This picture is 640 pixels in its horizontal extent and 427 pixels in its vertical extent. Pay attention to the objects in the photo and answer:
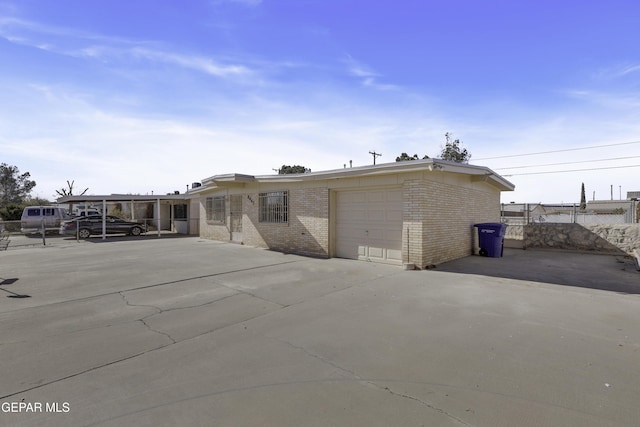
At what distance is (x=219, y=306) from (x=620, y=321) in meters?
6.31

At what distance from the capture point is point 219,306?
5.83 metres

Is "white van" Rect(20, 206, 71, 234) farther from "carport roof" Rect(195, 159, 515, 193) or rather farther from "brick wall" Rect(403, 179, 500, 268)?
"brick wall" Rect(403, 179, 500, 268)

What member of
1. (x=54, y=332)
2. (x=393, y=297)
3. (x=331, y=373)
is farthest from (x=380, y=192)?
(x=54, y=332)

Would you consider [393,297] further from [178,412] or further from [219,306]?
[178,412]

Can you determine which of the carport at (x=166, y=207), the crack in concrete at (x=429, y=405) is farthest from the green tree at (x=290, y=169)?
the crack in concrete at (x=429, y=405)

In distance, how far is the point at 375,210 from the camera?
10508 millimetres

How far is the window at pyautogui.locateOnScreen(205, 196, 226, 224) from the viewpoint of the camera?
58.0ft

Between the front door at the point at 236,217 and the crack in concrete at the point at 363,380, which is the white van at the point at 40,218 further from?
the crack in concrete at the point at 363,380

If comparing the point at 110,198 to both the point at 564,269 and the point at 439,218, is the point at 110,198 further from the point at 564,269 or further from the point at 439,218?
the point at 564,269

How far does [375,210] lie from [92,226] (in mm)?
18171

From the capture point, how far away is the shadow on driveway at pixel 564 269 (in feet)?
25.2

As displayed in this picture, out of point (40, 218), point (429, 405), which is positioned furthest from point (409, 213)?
point (40, 218)

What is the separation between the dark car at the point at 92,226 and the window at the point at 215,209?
21.9 ft

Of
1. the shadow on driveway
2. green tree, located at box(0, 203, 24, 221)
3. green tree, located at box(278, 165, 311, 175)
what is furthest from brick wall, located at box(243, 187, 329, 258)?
green tree, located at box(278, 165, 311, 175)
